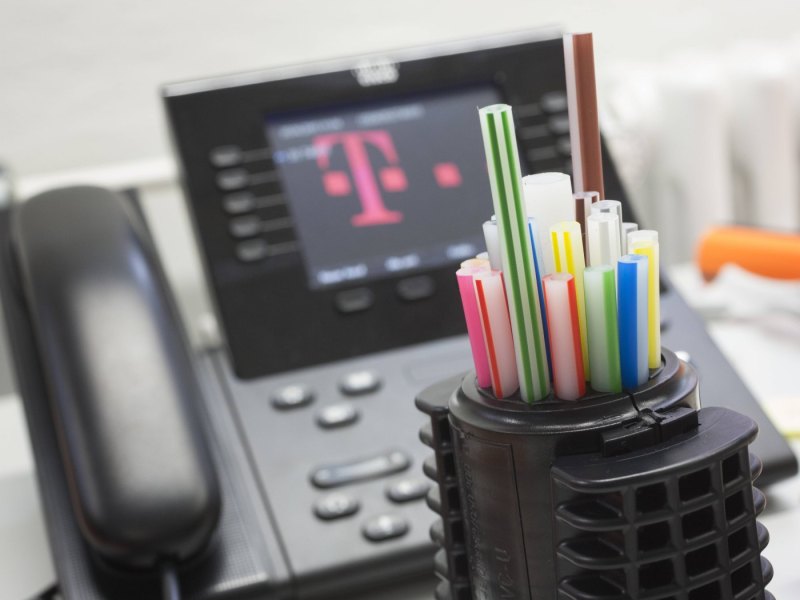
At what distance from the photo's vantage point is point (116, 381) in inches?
16.3

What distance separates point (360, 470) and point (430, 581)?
0.17 feet

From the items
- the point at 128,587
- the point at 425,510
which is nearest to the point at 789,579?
the point at 425,510

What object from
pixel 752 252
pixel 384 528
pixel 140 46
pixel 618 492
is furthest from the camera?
pixel 140 46

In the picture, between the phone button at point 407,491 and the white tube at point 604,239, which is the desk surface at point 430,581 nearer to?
the phone button at point 407,491

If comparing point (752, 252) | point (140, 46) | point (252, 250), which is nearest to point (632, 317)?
point (252, 250)

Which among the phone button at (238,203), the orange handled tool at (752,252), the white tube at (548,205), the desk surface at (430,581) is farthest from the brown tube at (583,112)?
the orange handled tool at (752,252)

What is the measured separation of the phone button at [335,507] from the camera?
0.42 metres

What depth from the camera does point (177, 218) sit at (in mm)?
829

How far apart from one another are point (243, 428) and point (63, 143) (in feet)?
1.36

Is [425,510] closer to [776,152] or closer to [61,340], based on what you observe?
[61,340]

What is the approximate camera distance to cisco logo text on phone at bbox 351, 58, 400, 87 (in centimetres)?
56

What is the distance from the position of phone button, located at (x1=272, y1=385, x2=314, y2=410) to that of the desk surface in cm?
10

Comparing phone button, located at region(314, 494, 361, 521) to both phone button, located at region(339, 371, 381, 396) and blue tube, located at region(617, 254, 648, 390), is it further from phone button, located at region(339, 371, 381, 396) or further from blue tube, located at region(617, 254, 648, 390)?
blue tube, located at region(617, 254, 648, 390)

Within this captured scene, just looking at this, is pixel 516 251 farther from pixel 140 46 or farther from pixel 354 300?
pixel 140 46
